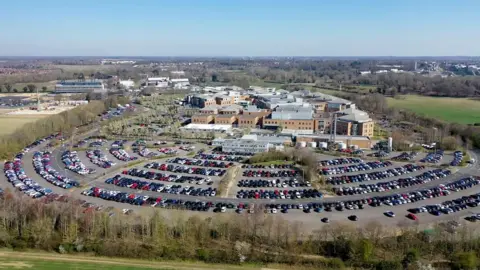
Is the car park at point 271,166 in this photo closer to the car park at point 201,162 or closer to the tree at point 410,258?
the car park at point 201,162

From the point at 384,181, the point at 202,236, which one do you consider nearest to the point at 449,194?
the point at 384,181

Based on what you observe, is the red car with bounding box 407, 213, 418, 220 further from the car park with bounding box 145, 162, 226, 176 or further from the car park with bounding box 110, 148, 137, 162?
the car park with bounding box 110, 148, 137, 162

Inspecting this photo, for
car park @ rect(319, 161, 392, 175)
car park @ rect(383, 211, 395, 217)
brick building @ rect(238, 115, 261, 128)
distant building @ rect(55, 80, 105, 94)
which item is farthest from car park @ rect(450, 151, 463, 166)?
distant building @ rect(55, 80, 105, 94)

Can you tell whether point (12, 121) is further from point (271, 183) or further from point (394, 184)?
point (394, 184)

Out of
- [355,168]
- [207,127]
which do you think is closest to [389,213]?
[355,168]

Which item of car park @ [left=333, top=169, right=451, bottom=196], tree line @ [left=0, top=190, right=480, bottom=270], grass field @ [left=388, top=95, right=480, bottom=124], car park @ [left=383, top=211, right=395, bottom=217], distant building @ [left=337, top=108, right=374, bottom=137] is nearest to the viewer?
tree line @ [left=0, top=190, right=480, bottom=270]
